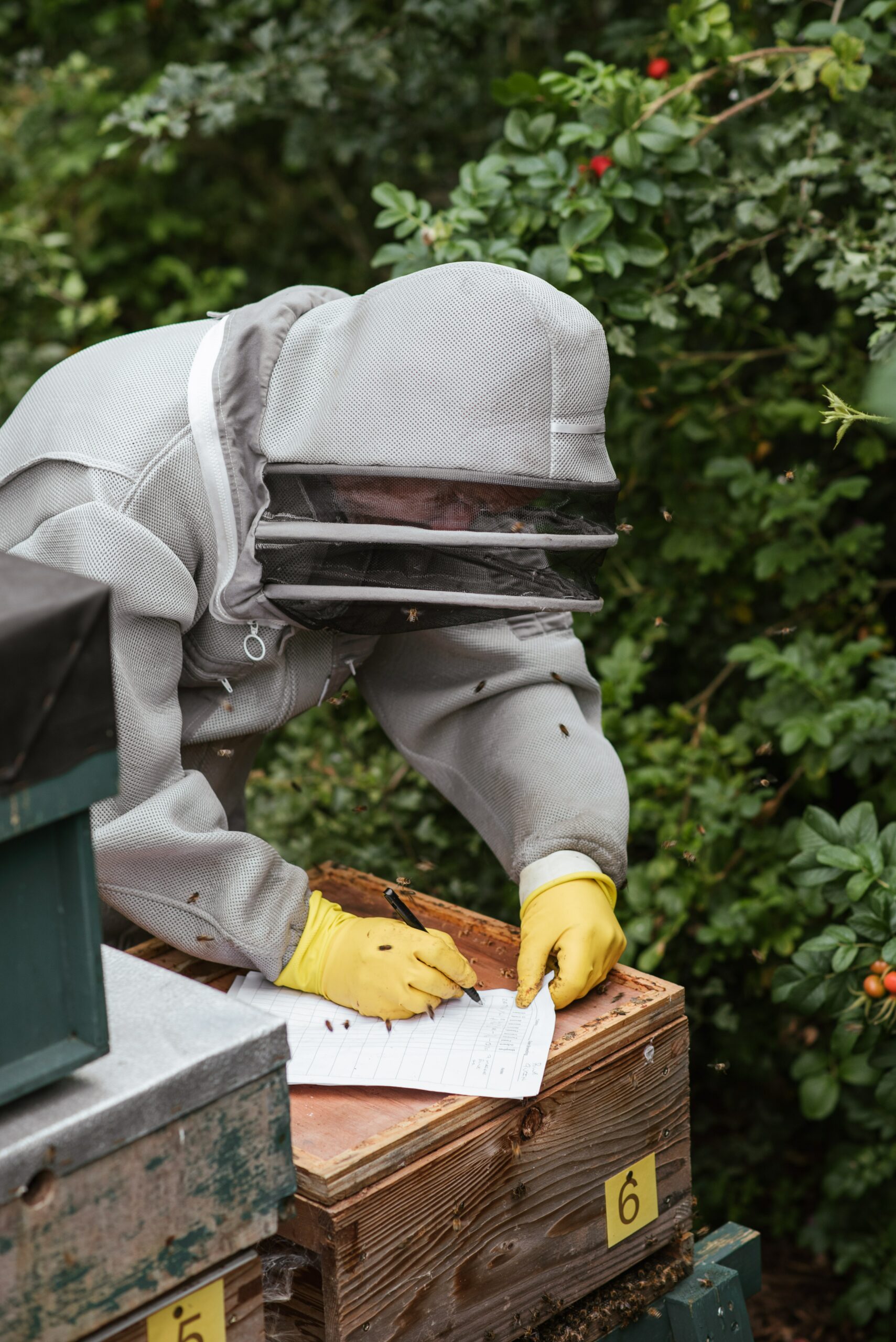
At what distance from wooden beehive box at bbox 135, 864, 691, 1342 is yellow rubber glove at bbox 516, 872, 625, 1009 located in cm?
4

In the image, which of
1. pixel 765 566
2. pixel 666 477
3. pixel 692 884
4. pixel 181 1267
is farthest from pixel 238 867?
pixel 666 477

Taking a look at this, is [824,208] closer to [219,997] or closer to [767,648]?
[767,648]

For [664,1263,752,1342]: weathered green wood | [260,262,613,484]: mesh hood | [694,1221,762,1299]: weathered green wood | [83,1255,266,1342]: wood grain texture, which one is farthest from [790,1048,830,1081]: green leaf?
[83,1255,266,1342]: wood grain texture

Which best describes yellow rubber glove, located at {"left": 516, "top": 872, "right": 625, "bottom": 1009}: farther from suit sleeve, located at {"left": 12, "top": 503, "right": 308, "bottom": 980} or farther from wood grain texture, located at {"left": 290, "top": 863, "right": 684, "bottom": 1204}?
suit sleeve, located at {"left": 12, "top": 503, "right": 308, "bottom": 980}

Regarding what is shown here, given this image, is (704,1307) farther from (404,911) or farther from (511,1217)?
(404,911)

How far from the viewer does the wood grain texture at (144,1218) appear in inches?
44.2

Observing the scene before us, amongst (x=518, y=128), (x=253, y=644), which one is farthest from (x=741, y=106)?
(x=253, y=644)

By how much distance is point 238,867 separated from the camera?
184cm

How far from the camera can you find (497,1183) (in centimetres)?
161

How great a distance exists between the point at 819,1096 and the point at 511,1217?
43.6 inches

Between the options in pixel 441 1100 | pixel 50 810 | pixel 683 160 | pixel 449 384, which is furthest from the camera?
pixel 683 160

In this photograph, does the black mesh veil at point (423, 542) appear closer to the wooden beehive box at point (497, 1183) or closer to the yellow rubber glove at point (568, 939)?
the yellow rubber glove at point (568, 939)

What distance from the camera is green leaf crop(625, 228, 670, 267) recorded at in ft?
8.27

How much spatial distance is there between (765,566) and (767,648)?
0.31 m
